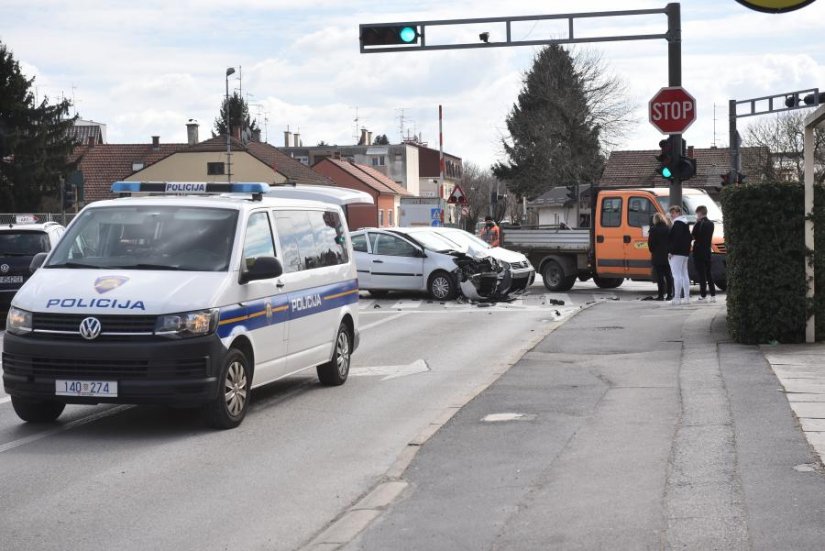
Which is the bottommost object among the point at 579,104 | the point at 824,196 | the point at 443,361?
the point at 443,361

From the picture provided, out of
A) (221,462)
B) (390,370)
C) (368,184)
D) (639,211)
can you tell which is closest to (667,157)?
(639,211)

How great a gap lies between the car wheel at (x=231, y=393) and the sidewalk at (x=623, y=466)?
1.77m

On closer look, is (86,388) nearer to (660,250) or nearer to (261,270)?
(261,270)

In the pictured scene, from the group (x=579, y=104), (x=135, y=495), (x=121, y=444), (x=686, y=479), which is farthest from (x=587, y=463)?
(x=579, y=104)

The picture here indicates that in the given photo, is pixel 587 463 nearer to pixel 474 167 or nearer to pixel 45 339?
pixel 45 339

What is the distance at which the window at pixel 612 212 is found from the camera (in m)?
25.9

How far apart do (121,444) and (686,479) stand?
4.38 m

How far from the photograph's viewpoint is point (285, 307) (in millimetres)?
10680

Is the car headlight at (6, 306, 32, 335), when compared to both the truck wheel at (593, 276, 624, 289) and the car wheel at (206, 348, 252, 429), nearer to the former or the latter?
the car wheel at (206, 348, 252, 429)

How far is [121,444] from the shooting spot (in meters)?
9.10

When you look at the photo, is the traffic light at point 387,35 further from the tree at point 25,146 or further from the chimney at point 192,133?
the chimney at point 192,133

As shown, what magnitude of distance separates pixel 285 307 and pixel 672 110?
11913 millimetres

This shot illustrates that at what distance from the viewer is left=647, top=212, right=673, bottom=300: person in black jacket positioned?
22.5 metres

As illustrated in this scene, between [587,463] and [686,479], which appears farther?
[587,463]
